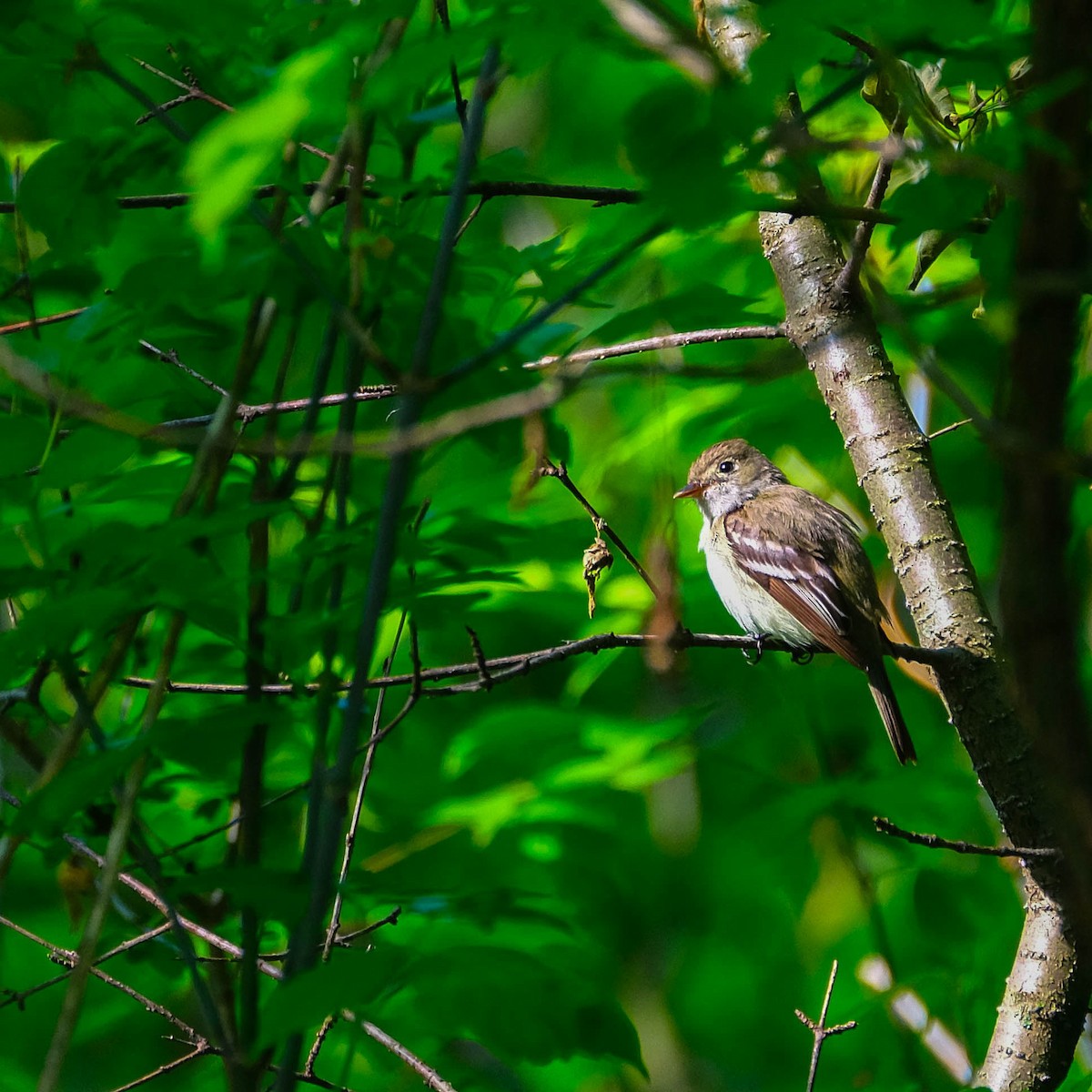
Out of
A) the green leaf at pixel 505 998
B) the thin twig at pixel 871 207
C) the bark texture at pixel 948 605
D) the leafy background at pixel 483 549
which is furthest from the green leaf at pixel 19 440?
the thin twig at pixel 871 207

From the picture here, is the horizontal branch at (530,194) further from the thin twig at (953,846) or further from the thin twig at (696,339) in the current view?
the thin twig at (953,846)

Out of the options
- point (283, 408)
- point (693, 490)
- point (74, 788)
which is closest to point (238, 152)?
point (74, 788)

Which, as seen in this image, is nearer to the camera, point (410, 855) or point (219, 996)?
point (219, 996)

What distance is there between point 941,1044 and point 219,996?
332cm

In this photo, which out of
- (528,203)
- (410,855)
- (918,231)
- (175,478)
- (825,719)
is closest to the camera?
(918,231)

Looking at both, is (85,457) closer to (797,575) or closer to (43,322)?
(43,322)

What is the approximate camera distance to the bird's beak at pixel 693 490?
716cm

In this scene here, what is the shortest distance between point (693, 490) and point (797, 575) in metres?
1.00

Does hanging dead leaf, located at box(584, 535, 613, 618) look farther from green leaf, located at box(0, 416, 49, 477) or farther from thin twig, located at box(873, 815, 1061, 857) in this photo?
green leaf, located at box(0, 416, 49, 477)

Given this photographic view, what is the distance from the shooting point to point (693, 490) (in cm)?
739

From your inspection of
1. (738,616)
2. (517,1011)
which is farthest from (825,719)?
(517,1011)

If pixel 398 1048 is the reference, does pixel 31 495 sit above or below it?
above

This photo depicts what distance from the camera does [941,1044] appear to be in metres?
5.28

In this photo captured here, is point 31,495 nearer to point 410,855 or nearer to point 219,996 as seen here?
point 219,996
